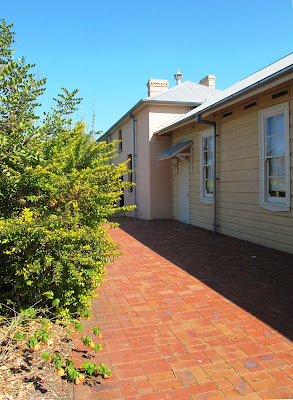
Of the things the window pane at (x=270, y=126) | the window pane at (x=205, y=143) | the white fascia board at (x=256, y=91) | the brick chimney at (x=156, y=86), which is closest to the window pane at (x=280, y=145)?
the window pane at (x=270, y=126)

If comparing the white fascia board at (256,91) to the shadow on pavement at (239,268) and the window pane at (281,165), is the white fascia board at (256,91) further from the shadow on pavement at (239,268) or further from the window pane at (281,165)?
the shadow on pavement at (239,268)

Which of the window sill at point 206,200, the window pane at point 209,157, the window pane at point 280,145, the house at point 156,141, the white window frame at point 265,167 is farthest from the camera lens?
the house at point 156,141

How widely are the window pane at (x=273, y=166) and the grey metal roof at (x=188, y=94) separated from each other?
6.49 m

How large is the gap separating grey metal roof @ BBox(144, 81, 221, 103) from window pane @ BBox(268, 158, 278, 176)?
6.49 metres

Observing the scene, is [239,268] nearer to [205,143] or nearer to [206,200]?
[206,200]

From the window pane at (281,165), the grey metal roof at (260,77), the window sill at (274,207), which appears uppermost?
the grey metal roof at (260,77)

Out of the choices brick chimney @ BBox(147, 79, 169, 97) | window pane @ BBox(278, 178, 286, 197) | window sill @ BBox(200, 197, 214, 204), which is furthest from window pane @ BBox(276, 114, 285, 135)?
brick chimney @ BBox(147, 79, 169, 97)

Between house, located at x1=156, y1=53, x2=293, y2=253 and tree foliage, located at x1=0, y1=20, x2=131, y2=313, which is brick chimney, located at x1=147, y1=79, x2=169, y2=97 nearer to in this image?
house, located at x1=156, y1=53, x2=293, y2=253

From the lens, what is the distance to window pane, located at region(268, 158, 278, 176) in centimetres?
692

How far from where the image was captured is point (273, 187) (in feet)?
23.1

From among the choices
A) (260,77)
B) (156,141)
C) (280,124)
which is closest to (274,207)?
(280,124)

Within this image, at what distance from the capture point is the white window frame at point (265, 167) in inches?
254

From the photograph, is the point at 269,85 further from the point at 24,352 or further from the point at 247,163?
the point at 24,352

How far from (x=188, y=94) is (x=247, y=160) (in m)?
6.72
